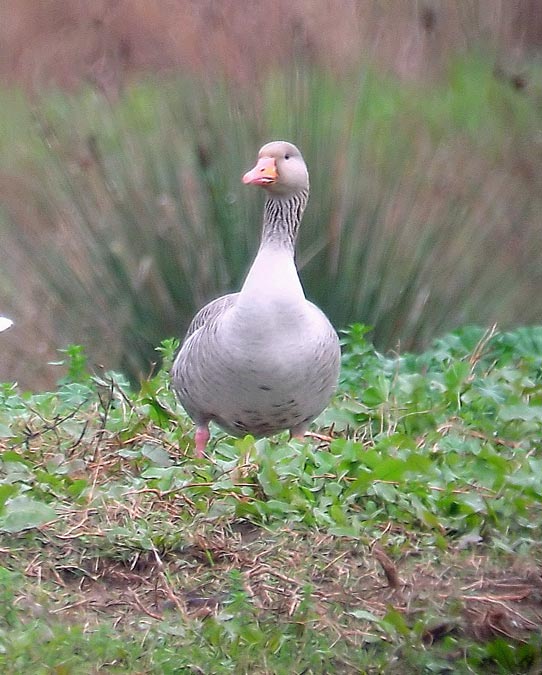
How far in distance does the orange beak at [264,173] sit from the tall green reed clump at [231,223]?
1992mm

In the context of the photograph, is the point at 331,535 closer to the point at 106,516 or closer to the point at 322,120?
Result: the point at 106,516

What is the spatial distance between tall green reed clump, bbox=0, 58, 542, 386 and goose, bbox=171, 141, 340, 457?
206 centimetres

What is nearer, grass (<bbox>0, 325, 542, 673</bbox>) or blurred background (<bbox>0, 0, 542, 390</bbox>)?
grass (<bbox>0, 325, 542, 673</bbox>)

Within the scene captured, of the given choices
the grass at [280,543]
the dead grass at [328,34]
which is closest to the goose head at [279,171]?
the grass at [280,543]

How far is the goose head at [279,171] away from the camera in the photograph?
15.9 ft

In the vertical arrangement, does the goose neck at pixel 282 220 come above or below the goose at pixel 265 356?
above

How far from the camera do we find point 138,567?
3.77 meters

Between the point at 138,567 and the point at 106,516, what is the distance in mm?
257

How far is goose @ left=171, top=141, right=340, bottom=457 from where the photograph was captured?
4.44m

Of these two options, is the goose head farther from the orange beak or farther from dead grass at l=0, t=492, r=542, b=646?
dead grass at l=0, t=492, r=542, b=646

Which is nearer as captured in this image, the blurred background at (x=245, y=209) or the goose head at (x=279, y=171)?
the goose head at (x=279, y=171)

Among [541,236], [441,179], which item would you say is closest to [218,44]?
[441,179]

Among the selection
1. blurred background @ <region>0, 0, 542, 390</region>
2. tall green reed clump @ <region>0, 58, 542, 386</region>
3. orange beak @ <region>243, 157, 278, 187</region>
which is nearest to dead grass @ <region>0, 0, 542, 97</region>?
blurred background @ <region>0, 0, 542, 390</region>

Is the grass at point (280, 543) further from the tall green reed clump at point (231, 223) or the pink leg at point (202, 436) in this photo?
the tall green reed clump at point (231, 223)
